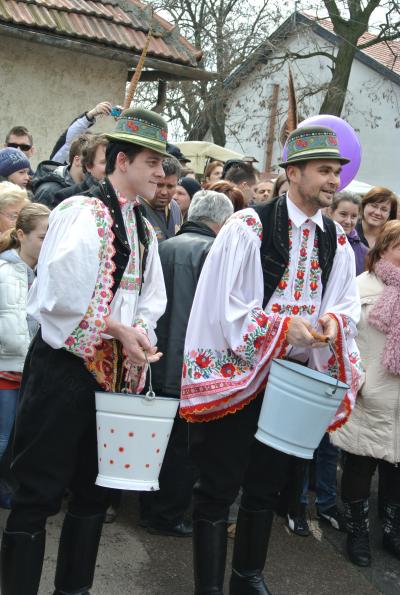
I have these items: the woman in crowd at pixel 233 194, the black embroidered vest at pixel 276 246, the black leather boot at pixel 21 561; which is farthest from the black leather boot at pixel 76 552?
the woman in crowd at pixel 233 194

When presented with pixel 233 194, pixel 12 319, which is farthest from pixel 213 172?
pixel 12 319

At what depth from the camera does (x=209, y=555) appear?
3.59 metres

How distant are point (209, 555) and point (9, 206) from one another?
2.59 meters

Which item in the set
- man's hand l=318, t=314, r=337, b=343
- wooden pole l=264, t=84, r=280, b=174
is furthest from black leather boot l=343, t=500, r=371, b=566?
wooden pole l=264, t=84, r=280, b=174

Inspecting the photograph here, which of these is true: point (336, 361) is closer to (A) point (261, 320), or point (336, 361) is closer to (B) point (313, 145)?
(A) point (261, 320)

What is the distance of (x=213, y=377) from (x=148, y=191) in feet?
2.74

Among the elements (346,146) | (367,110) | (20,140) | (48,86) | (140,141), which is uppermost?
(367,110)

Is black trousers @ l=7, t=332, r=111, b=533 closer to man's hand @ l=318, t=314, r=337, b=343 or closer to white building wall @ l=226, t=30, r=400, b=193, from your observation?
man's hand @ l=318, t=314, r=337, b=343

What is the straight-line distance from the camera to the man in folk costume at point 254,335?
3484 millimetres

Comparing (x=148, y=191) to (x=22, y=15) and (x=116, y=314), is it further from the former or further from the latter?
(x=22, y=15)

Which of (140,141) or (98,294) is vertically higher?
(140,141)

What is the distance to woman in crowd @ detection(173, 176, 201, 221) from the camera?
273 inches

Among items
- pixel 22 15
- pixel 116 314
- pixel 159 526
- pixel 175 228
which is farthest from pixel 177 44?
pixel 116 314

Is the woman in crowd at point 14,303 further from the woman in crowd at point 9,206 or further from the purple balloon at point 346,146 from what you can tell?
the purple balloon at point 346,146
